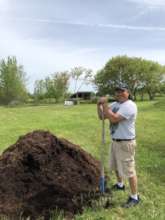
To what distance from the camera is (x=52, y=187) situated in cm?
477

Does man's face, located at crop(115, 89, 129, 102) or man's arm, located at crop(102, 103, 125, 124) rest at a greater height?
man's face, located at crop(115, 89, 129, 102)

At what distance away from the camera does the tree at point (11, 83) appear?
60.8m

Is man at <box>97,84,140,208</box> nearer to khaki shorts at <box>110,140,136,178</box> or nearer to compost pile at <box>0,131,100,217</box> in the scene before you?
khaki shorts at <box>110,140,136,178</box>

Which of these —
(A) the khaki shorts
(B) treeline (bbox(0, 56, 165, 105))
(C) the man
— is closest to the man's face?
(C) the man

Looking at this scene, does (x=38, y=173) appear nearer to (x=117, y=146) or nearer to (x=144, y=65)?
(x=117, y=146)

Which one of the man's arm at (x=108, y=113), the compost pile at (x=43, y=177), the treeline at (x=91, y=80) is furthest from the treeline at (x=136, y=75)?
the man's arm at (x=108, y=113)

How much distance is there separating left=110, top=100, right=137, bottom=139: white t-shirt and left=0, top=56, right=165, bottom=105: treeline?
180 feet

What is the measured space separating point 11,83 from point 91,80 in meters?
17.8

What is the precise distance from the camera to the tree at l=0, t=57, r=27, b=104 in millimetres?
60844

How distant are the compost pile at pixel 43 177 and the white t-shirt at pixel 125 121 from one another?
0.92 m

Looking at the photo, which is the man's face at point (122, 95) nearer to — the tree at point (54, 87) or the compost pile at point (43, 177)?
the compost pile at point (43, 177)

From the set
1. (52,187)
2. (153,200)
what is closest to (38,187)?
(52,187)

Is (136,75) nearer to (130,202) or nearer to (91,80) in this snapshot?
(91,80)

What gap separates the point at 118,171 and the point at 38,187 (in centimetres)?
119
